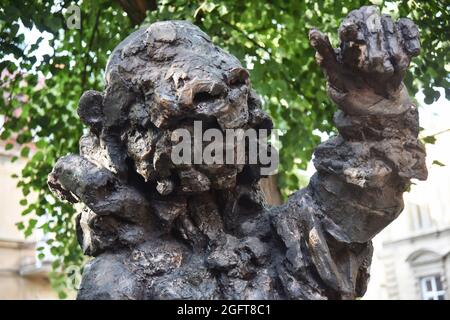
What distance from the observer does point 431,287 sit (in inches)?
898

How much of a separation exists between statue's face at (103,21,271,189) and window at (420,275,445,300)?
2110cm

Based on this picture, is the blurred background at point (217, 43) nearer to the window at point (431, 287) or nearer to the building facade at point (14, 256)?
the building facade at point (14, 256)

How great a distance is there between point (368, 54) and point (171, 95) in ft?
2.10

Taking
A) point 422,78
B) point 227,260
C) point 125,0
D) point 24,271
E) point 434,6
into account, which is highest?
point 24,271

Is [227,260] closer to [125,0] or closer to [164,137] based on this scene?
[164,137]

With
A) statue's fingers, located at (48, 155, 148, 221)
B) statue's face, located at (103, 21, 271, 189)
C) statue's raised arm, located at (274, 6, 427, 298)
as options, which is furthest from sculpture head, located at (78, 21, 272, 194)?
statue's raised arm, located at (274, 6, 427, 298)

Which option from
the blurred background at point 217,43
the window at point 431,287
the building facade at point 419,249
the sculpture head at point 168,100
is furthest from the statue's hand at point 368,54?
the window at point 431,287

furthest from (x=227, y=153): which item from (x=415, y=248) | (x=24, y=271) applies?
(x=415, y=248)

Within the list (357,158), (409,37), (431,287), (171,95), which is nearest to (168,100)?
(171,95)

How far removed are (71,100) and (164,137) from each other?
5.66 metres

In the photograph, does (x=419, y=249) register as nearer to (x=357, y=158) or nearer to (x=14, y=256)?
(x=14, y=256)

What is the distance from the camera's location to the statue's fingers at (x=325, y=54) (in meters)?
2.25
